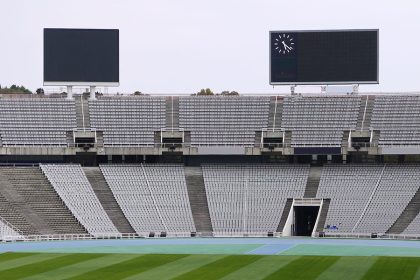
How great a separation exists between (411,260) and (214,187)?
96.2 feet

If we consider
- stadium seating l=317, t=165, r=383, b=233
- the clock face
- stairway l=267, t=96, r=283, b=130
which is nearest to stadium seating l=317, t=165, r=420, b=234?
stadium seating l=317, t=165, r=383, b=233

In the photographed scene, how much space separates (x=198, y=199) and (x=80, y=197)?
9.86m

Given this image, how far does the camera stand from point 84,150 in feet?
277

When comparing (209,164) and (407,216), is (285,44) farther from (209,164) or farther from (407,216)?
(407,216)

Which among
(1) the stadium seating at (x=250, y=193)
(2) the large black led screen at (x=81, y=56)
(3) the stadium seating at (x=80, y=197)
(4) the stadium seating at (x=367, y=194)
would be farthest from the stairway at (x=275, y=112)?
(3) the stadium seating at (x=80, y=197)

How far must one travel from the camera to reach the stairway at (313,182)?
3098 inches

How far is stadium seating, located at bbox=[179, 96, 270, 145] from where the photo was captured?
8594 centimetres

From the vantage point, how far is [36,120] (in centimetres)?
8712

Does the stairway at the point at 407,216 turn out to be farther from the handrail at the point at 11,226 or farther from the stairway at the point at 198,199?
the handrail at the point at 11,226

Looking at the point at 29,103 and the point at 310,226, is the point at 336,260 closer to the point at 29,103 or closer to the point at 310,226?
the point at 310,226

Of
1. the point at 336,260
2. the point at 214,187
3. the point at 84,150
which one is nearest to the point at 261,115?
the point at 214,187

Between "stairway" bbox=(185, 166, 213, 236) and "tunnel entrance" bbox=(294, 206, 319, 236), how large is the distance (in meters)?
7.87

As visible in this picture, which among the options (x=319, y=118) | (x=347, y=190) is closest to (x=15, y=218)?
(x=347, y=190)

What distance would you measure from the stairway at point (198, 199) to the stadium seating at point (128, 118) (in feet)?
17.5
